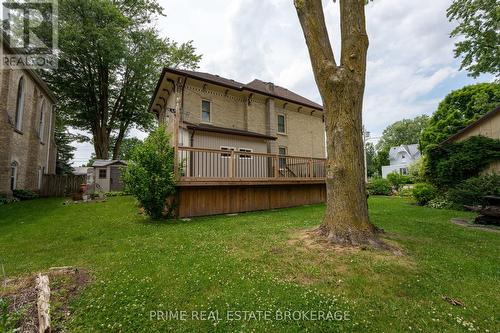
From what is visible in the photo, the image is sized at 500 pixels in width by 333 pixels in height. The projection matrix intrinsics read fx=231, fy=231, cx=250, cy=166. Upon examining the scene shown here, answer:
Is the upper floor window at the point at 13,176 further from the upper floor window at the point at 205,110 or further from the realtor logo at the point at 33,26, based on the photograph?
the upper floor window at the point at 205,110

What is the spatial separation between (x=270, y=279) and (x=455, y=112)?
3048 centimetres

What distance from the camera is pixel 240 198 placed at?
988 centimetres

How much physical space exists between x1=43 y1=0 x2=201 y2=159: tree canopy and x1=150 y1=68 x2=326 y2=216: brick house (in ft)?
24.0

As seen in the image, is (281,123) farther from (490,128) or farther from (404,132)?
(404,132)

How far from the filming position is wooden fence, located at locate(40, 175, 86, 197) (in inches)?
688

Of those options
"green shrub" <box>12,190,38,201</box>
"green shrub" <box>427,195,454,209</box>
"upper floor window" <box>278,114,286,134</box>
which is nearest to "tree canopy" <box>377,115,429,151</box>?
"upper floor window" <box>278,114,286,134</box>

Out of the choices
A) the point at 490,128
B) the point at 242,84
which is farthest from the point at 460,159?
the point at 242,84

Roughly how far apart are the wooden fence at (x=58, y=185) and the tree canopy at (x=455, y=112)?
3167cm

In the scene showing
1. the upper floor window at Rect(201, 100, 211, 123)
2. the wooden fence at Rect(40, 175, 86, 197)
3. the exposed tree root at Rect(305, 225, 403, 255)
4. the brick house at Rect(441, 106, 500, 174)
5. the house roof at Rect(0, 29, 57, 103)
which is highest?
the house roof at Rect(0, 29, 57, 103)

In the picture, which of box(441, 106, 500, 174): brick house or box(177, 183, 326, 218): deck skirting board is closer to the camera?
box(177, 183, 326, 218): deck skirting board

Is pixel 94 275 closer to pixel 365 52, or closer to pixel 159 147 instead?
pixel 159 147

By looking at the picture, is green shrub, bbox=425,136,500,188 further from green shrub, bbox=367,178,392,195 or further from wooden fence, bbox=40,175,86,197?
wooden fence, bbox=40,175,86,197

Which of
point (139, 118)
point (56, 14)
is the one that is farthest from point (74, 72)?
point (139, 118)

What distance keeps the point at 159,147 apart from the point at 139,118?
21.1 meters
